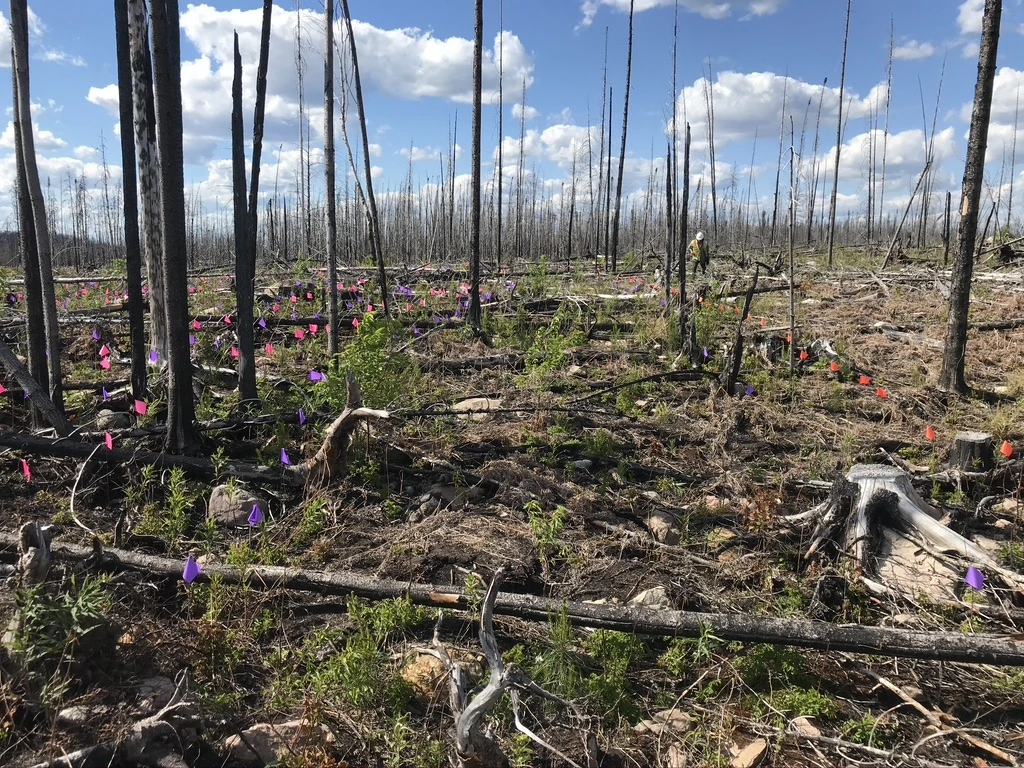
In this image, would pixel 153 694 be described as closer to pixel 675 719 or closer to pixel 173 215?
pixel 675 719

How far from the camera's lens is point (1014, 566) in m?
2.89

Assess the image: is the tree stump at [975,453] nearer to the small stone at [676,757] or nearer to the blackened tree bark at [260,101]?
the small stone at [676,757]

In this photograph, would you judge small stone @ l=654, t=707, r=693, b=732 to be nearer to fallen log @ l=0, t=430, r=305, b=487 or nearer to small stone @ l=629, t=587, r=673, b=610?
small stone @ l=629, t=587, r=673, b=610

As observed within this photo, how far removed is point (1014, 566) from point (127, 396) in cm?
566

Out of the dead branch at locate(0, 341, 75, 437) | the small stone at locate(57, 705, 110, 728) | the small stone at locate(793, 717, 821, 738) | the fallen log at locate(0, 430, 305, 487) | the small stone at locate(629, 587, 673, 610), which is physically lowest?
Result: the small stone at locate(793, 717, 821, 738)

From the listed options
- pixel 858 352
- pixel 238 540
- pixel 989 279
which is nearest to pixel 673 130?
pixel 858 352

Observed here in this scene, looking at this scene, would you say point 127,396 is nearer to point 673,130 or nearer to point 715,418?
point 715,418

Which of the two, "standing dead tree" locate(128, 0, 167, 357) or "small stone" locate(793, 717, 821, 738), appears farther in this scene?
"standing dead tree" locate(128, 0, 167, 357)

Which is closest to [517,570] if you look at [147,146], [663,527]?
[663,527]

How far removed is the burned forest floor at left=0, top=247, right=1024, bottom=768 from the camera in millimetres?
1981

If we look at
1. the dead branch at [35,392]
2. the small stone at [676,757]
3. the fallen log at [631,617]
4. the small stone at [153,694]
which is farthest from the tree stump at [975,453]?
the dead branch at [35,392]

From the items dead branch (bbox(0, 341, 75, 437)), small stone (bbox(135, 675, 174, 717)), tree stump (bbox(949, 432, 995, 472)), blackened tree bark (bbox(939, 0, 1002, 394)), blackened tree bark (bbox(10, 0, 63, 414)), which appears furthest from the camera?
blackened tree bark (bbox(939, 0, 1002, 394))

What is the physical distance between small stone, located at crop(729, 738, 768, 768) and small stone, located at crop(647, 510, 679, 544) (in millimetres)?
1321

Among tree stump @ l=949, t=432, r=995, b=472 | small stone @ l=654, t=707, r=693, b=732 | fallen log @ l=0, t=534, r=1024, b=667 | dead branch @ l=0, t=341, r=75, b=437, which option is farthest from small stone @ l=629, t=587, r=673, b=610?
dead branch @ l=0, t=341, r=75, b=437
